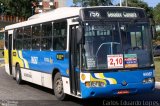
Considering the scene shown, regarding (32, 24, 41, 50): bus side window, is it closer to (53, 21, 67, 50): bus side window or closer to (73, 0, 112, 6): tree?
(53, 21, 67, 50): bus side window

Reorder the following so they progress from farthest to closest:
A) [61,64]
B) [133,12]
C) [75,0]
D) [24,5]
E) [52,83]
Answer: [24,5] → [75,0] → [52,83] → [61,64] → [133,12]

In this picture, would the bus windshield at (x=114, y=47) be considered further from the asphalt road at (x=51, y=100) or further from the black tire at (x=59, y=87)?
the black tire at (x=59, y=87)

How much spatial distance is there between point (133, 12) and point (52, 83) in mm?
3654

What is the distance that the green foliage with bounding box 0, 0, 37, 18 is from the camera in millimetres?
89000

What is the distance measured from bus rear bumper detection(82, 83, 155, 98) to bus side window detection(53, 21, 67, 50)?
2.11m

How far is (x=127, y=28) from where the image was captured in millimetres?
11406

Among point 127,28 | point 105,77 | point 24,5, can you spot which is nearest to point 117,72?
point 105,77

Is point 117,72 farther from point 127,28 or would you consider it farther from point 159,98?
point 159,98

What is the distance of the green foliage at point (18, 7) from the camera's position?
8900cm

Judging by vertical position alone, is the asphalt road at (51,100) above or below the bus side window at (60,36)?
below

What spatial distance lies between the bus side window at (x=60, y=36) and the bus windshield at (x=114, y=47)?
1518 mm

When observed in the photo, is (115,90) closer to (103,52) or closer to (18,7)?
(103,52)

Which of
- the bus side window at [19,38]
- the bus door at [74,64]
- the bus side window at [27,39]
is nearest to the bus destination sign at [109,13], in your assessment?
the bus door at [74,64]

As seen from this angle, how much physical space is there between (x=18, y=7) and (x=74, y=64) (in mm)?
80433
